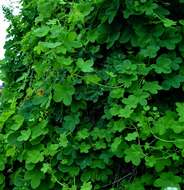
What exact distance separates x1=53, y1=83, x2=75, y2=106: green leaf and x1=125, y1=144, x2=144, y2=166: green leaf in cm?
34

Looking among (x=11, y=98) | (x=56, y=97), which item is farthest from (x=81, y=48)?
(x=11, y=98)

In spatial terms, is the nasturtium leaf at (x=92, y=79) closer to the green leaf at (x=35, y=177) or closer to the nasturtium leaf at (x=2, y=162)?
the green leaf at (x=35, y=177)

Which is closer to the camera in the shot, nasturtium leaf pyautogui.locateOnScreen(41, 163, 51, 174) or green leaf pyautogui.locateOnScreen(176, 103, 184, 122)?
green leaf pyautogui.locateOnScreen(176, 103, 184, 122)

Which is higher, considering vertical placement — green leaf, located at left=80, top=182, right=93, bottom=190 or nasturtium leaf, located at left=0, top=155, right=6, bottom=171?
nasturtium leaf, located at left=0, top=155, right=6, bottom=171

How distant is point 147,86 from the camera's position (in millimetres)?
2014

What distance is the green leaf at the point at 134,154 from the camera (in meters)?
1.93

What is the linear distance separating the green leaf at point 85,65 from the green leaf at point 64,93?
0.10 metres

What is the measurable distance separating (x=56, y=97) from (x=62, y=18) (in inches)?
18.6

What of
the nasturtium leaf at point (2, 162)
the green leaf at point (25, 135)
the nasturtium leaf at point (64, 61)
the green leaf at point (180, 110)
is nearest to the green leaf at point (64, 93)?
the nasturtium leaf at point (64, 61)

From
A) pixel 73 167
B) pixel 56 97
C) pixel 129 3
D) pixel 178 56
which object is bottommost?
pixel 73 167

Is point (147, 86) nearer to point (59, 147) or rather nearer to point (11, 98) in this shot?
point (59, 147)

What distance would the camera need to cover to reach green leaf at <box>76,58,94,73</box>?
2037 mm

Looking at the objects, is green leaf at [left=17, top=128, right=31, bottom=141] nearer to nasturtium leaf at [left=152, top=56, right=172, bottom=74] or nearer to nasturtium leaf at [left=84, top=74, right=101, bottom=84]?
nasturtium leaf at [left=84, top=74, right=101, bottom=84]

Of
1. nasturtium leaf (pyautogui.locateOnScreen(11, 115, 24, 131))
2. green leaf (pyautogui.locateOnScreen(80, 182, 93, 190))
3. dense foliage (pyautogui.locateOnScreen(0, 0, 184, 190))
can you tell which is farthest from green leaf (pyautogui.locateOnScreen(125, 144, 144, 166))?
nasturtium leaf (pyautogui.locateOnScreen(11, 115, 24, 131))
